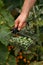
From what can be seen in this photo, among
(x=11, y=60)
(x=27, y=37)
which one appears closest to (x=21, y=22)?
(x=27, y=37)

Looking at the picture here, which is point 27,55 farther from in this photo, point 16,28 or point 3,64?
point 16,28

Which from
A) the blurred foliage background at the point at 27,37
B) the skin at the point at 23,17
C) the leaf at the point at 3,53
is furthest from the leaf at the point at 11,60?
the skin at the point at 23,17

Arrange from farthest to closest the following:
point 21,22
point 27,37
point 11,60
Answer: point 11,60 < point 27,37 < point 21,22

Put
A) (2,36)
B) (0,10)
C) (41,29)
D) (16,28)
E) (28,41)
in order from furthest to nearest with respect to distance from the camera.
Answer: (41,29)
(0,10)
(2,36)
(28,41)
(16,28)

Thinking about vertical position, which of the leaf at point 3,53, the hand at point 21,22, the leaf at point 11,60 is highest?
the hand at point 21,22

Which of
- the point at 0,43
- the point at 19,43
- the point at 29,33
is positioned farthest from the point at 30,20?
the point at 19,43

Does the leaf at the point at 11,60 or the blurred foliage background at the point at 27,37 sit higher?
the blurred foliage background at the point at 27,37

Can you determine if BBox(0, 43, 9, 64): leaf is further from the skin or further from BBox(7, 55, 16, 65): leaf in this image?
the skin

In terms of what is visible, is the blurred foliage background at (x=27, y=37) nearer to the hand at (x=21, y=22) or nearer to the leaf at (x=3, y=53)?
the leaf at (x=3, y=53)

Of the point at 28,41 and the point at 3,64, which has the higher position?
the point at 28,41

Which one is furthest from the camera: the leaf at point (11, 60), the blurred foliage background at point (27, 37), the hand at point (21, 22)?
the leaf at point (11, 60)

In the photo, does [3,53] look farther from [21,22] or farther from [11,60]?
[21,22]
